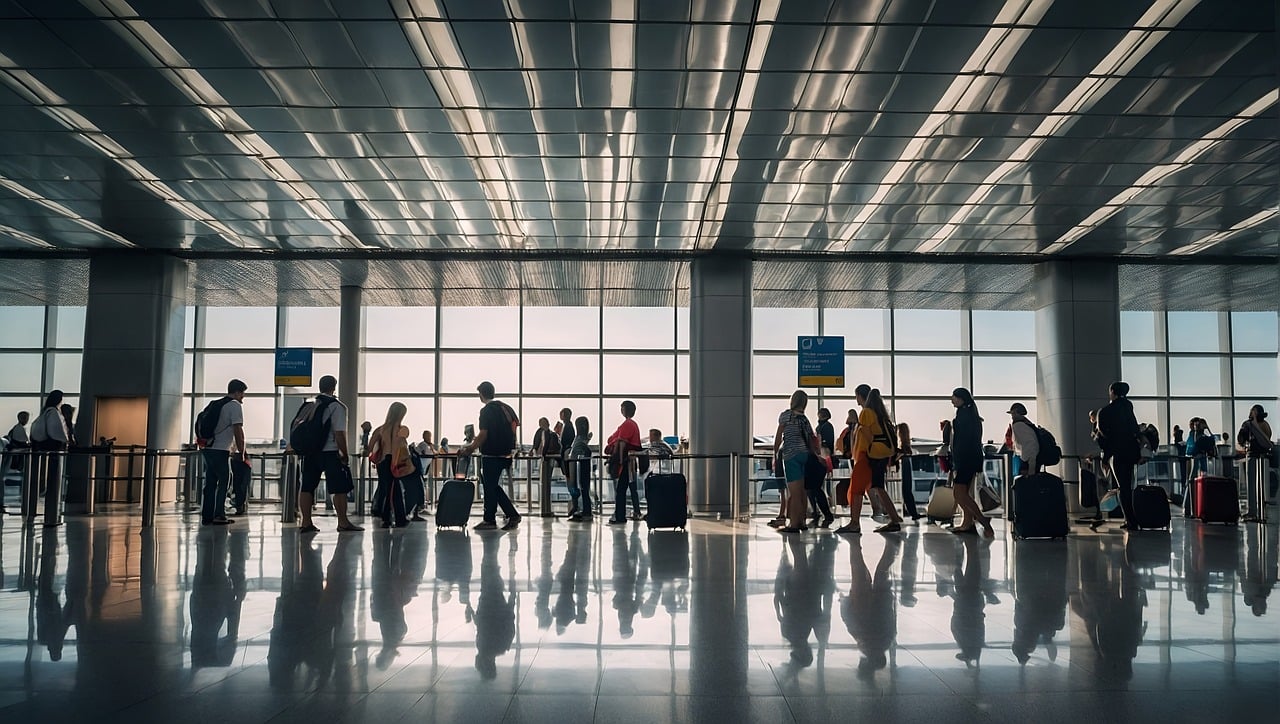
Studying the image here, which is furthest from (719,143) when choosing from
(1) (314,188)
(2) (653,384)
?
(2) (653,384)

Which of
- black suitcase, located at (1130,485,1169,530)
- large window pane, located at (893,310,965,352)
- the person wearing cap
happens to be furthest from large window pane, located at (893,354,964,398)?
the person wearing cap

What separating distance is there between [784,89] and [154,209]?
11.5m

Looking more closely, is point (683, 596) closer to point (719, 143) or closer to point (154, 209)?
point (719, 143)

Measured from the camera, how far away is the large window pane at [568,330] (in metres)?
25.8

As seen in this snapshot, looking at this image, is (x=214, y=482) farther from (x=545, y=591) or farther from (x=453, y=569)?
(x=545, y=591)

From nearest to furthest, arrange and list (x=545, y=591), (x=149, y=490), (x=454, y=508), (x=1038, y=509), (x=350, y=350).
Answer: (x=545, y=591) → (x=1038, y=509) → (x=454, y=508) → (x=149, y=490) → (x=350, y=350)

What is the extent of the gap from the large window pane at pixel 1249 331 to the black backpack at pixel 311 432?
83.7 ft

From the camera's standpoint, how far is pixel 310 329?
85.5ft

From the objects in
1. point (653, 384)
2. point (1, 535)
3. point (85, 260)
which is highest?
point (85, 260)

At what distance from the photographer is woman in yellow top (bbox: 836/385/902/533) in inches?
469

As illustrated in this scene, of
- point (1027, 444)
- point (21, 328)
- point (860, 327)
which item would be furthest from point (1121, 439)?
point (21, 328)

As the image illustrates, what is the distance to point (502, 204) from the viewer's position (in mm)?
16281

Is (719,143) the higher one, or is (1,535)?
(719,143)

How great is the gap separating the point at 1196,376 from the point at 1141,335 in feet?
6.03
